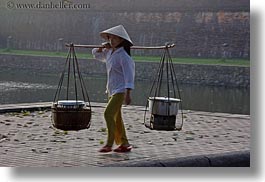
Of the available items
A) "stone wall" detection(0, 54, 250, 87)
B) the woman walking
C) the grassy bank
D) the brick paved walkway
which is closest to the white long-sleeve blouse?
the woman walking

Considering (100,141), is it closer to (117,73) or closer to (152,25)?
(117,73)

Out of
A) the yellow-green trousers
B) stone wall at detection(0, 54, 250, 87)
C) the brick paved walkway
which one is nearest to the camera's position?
the brick paved walkway

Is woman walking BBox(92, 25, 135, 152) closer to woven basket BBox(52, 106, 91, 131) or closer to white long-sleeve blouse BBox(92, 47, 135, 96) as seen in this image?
white long-sleeve blouse BBox(92, 47, 135, 96)

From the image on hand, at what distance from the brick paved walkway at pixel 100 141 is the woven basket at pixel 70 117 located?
20 cm

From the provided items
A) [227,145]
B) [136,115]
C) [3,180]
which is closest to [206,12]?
[136,115]

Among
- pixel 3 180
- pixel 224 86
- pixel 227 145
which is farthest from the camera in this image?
pixel 224 86

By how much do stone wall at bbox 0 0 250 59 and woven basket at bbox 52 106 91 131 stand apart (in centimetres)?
2011

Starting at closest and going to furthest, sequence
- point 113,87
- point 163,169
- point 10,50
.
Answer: point 163,169
point 113,87
point 10,50

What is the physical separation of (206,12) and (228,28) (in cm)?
111

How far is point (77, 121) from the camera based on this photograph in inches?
221

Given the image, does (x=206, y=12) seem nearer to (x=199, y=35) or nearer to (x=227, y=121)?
(x=199, y=35)

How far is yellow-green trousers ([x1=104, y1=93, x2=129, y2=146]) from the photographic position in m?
5.53

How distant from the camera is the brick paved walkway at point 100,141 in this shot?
17.7 ft

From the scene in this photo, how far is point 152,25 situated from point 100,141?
898 inches
